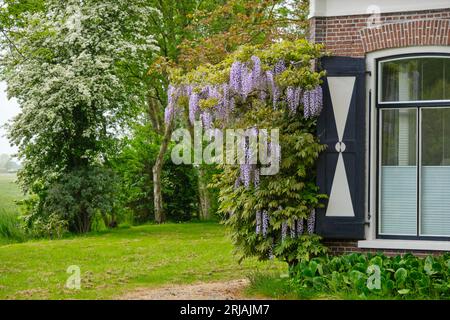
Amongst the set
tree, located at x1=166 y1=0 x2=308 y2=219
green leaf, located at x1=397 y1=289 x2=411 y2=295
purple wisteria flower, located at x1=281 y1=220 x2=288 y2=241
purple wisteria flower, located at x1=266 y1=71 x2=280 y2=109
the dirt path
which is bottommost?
the dirt path

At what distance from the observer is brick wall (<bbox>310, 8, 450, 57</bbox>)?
8562 millimetres

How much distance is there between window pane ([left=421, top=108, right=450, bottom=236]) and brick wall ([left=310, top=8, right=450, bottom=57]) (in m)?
0.90

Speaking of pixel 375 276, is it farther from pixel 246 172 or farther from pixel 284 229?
pixel 246 172

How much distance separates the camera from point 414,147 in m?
8.78

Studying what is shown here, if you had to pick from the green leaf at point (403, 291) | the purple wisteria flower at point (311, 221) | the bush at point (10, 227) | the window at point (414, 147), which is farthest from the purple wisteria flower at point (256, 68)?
the bush at point (10, 227)

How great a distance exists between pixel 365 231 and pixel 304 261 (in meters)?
0.91

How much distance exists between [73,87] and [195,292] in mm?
8770

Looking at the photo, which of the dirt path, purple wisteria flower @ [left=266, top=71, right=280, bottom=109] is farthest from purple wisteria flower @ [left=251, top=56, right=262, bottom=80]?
the dirt path

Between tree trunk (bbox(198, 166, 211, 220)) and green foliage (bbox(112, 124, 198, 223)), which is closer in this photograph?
green foliage (bbox(112, 124, 198, 223))

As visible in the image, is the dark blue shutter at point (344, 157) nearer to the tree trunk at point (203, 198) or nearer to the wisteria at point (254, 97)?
the wisteria at point (254, 97)

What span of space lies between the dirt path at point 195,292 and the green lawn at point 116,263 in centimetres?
36

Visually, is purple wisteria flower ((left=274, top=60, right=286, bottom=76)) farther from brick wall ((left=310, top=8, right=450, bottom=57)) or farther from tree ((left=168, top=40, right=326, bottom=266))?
brick wall ((left=310, top=8, right=450, bottom=57))

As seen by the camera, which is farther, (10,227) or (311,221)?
(10,227)

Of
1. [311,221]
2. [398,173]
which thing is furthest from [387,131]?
[311,221]
